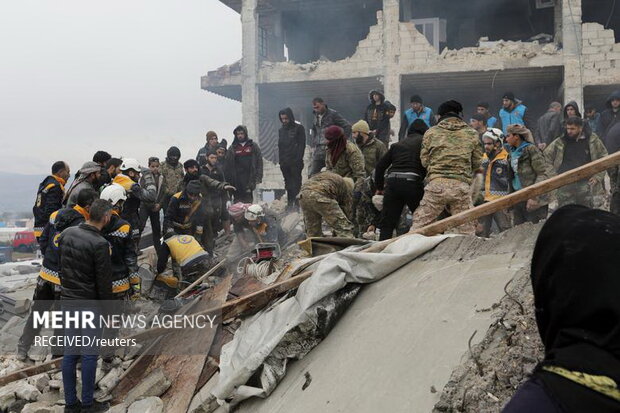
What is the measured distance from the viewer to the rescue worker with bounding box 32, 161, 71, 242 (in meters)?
5.65

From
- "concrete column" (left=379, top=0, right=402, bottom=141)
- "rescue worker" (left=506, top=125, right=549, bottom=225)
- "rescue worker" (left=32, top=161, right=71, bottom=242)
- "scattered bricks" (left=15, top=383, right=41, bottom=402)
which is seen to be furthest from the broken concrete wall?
"scattered bricks" (left=15, top=383, right=41, bottom=402)

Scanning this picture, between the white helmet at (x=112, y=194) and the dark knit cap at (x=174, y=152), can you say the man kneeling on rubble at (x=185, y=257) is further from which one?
the dark knit cap at (x=174, y=152)

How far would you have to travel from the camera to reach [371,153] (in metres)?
6.80

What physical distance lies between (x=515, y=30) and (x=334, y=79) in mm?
6454

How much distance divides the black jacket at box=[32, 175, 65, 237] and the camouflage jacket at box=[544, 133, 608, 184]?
18.4ft

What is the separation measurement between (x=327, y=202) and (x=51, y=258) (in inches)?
109

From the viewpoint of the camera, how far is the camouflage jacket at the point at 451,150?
462 cm

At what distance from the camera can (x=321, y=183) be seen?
5516 millimetres

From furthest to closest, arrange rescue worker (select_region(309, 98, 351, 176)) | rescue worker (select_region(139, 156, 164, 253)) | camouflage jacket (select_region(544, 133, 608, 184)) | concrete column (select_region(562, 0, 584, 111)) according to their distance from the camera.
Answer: concrete column (select_region(562, 0, 584, 111))
rescue worker (select_region(139, 156, 164, 253))
rescue worker (select_region(309, 98, 351, 176))
camouflage jacket (select_region(544, 133, 608, 184))

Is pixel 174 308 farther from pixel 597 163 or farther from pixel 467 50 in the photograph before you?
pixel 467 50

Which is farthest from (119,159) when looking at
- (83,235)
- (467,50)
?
(467,50)

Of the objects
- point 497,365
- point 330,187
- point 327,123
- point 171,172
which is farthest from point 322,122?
point 497,365

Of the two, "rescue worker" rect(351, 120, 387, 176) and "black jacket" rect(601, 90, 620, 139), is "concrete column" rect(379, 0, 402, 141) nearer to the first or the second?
"black jacket" rect(601, 90, 620, 139)

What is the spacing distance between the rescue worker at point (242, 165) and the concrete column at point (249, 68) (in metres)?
6.80
